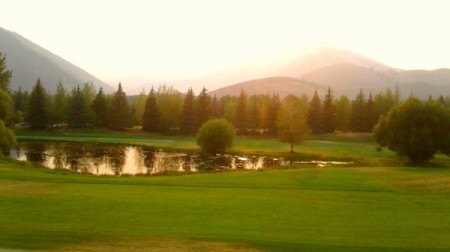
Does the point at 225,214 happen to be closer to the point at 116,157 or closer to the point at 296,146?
the point at 116,157

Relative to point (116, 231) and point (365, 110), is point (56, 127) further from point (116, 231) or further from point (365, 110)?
point (116, 231)

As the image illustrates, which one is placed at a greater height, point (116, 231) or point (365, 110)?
point (365, 110)

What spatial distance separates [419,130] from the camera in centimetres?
4884

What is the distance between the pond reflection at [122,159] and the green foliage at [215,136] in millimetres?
2452

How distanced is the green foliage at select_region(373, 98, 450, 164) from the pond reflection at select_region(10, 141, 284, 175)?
13752 millimetres

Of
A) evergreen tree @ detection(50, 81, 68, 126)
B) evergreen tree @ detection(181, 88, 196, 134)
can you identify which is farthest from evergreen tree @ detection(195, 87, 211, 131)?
evergreen tree @ detection(50, 81, 68, 126)

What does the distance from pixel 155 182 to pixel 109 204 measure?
1002 centimetres

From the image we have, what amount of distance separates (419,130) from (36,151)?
4570cm

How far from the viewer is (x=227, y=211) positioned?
66.3ft

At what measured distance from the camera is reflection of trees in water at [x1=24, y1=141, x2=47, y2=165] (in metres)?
54.3

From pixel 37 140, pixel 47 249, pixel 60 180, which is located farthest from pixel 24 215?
pixel 37 140

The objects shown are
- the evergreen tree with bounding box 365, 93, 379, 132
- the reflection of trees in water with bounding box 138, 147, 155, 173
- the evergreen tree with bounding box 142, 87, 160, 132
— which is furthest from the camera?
the evergreen tree with bounding box 365, 93, 379, 132

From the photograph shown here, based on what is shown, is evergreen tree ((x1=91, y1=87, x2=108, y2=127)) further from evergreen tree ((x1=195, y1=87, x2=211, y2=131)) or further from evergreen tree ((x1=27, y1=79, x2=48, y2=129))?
evergreen tree ((x1=195, y1=87, x2=211, y2=131))

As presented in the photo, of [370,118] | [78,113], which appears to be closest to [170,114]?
[78,113]
